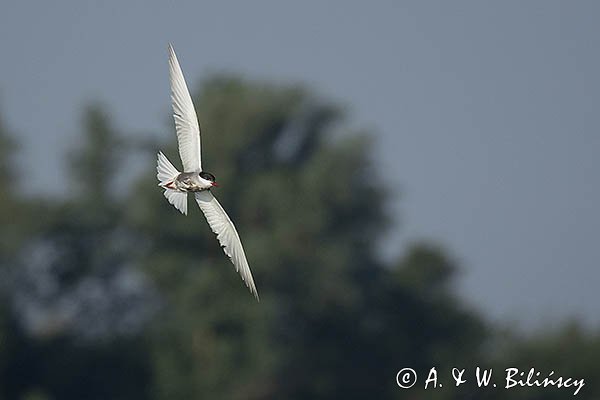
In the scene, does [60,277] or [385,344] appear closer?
[60,277]

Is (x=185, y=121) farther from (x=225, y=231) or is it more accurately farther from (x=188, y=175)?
(x=225, y=231)

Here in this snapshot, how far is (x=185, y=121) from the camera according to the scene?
1013cm

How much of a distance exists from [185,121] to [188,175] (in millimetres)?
429

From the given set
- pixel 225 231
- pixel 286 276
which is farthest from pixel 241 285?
pixel 225 231

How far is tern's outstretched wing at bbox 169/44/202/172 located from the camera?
10.0 meters

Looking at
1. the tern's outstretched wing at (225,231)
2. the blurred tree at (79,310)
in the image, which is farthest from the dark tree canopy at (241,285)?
the tern's outstretched wing at (225,231)

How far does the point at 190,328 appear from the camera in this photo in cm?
2628

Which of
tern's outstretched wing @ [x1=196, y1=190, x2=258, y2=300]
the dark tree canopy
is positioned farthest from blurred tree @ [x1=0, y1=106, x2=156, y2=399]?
tern's outstretched wing @ [x1=196, y1=190, x2=258, y2=300]

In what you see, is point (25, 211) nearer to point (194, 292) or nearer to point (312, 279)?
point (194, 292)

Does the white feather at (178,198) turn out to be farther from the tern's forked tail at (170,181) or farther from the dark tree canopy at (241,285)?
the dark tree canopy at (241,285)

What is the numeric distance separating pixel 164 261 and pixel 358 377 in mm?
4099

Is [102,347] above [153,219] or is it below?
below

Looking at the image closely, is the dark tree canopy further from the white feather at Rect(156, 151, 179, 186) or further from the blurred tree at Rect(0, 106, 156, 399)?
the white feather at Rect(156, 151, 179, 186)

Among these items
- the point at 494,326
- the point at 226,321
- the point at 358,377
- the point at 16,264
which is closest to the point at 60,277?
the point at 16,264
